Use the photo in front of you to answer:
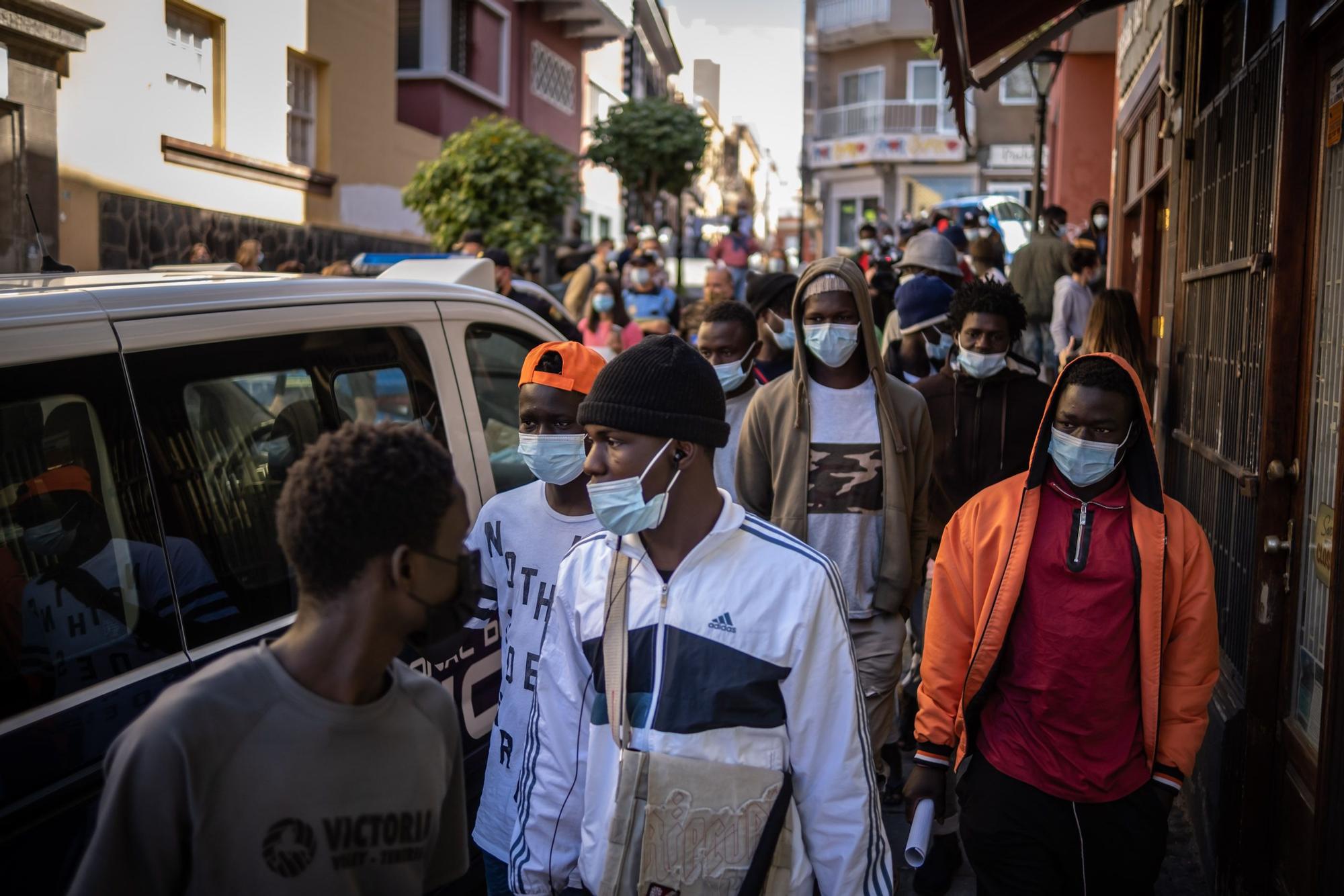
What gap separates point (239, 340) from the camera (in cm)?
322

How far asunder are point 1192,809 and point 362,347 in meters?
3.77

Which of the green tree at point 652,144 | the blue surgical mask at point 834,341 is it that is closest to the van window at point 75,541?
the blue surgical mask at point 834,341

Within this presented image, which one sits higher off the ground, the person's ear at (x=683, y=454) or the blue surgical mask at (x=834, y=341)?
the blue surgical mask at (x=834, y=341)

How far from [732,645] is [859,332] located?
7.84 feet

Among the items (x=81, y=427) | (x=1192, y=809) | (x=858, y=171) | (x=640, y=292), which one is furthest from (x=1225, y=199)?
(x=858, y=171)

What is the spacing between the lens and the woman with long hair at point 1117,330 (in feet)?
21.4

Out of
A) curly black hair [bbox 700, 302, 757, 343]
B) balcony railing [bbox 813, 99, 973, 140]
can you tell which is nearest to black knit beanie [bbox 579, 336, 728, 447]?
curly black hair [bbox 700, 302, 757, 343]

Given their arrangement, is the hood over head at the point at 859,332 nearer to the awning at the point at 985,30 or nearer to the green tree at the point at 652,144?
the awning at the point at 985,30

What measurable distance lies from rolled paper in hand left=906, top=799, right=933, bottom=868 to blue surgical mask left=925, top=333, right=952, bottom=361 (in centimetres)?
416

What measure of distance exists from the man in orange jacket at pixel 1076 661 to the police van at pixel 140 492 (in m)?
1.47

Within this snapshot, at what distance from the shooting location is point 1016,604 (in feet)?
11.1

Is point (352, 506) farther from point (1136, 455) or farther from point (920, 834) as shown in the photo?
point (1136, 455)

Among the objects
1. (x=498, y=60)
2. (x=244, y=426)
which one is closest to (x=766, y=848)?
(x=244, y=426)

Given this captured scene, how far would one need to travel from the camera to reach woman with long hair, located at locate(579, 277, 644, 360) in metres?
11.3
